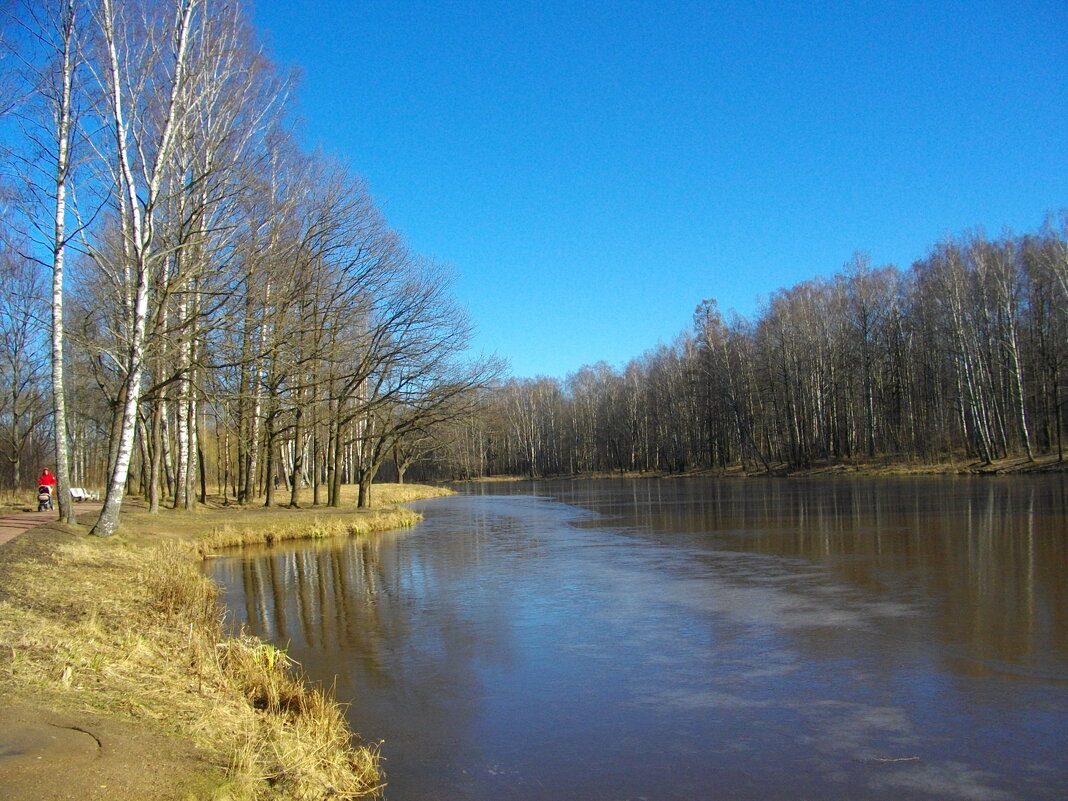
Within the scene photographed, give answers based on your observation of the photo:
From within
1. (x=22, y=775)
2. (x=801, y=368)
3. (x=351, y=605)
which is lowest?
(x=351, y=605)

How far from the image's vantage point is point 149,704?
19.6 feet

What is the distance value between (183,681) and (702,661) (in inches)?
223

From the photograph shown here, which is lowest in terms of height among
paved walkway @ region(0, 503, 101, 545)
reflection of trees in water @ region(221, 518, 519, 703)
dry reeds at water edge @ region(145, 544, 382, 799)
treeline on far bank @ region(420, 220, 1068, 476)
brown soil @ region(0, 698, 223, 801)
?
reflection of trees in water @ region(221, 518, 519, 703)

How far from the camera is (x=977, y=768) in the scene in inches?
231

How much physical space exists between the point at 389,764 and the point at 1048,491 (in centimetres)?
2939

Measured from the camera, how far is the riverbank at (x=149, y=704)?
15.1 feet

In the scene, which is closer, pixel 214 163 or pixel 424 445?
pixel 214 163

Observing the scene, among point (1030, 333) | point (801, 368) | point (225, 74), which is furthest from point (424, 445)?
point (1030, 333)

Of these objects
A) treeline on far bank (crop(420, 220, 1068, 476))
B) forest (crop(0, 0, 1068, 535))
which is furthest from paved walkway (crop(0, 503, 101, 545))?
treeline on far bank (crop(420, 220, 1068, 476))

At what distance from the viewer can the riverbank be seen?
4.62 m

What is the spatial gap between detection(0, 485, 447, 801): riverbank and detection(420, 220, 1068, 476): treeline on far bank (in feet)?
83.0

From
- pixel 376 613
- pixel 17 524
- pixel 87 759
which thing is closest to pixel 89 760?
pixel 87 759

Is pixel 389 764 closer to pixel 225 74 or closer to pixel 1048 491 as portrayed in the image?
pixel 225 74

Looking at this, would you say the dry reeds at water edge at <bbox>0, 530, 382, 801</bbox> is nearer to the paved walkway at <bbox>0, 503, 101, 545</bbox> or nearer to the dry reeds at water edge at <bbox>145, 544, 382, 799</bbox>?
the dry reeds at water edge at <bbox>145, 544, 382, 799</bbox>
